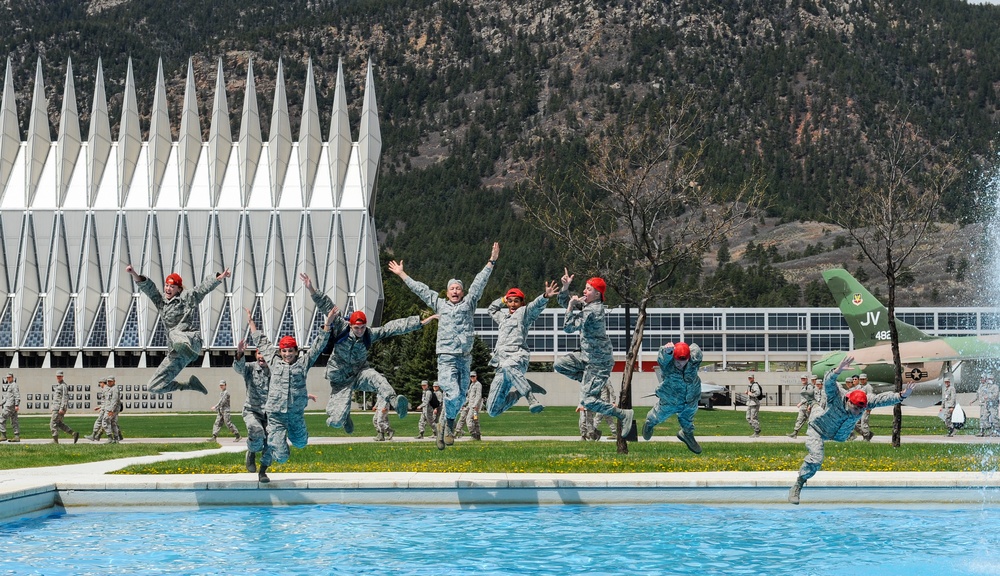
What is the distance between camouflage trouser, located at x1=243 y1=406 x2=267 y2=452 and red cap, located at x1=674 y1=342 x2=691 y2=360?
6.04 metres

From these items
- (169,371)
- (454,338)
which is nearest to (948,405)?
(454,338)

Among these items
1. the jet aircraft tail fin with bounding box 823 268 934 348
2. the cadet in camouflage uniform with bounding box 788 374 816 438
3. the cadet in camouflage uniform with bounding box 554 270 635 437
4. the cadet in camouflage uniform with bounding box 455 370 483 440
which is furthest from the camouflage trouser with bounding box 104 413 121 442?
the jet aircraft tail fin with bounding box 823 268 934 348

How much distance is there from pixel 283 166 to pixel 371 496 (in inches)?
2966

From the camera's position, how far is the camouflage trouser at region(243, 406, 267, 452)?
52.7 feet

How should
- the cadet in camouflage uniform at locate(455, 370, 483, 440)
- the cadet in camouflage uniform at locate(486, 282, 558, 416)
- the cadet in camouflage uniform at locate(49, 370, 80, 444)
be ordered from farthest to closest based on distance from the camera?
1. the cadet in camouflage uniform at locate(49, 370, 80, 444)
2. the cadet in camouflage uniform at locate(455, 370, 483, 440)
3. the cadet in camouflage uniform at locate(486, 282, 558, 416)

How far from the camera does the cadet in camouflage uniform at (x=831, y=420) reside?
14.4 metres

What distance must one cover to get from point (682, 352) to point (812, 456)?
2.17 m

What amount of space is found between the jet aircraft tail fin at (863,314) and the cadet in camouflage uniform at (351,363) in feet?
177

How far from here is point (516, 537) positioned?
1395 cm

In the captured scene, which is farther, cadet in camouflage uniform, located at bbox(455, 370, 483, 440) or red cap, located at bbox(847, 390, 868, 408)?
cadet in camouflage uniform, located at bbox(455, 370, 483, 440)

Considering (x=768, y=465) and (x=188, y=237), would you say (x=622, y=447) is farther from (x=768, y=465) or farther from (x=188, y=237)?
(x=188, y=237)

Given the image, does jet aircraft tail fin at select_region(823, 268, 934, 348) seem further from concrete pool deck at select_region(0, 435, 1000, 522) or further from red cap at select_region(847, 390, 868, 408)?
red cap at select_region(847, 390, 868, 408)

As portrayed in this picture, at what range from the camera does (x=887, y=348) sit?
6519cm

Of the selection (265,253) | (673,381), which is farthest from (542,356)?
(673,381)
